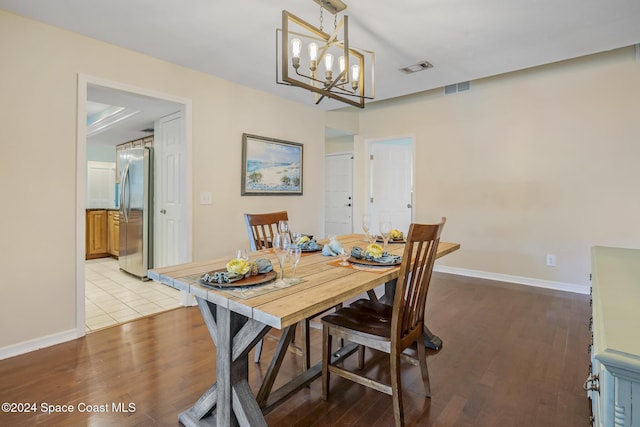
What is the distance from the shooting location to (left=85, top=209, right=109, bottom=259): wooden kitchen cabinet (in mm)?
5676

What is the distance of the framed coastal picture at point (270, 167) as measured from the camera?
3.77 metres

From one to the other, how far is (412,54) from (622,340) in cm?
285

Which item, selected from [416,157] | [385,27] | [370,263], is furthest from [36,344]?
[416,157]

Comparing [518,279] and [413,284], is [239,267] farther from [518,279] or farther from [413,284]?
[518,279]

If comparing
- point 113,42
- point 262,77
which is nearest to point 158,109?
point 113,42

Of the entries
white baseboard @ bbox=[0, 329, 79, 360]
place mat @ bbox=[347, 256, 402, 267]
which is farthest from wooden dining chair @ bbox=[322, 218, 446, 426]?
white baseboard @ bbox=[0, 329, 79, 360]

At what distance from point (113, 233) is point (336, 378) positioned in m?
5.33

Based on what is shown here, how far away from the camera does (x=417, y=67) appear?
3.25 metres

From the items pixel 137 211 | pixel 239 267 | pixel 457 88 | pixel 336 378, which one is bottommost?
pixel 336 378

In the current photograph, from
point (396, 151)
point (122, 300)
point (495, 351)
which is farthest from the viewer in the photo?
point (396, 151)

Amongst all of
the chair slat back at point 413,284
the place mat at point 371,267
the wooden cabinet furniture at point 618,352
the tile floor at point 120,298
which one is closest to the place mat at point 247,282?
the place mat at point 371,267

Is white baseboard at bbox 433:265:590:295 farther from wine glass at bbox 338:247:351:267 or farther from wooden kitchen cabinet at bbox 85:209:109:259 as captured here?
wooden kitchen cabinet at bbox 85:209:109:259

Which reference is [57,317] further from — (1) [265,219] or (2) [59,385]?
(1) [265,219]

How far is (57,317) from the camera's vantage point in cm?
246
